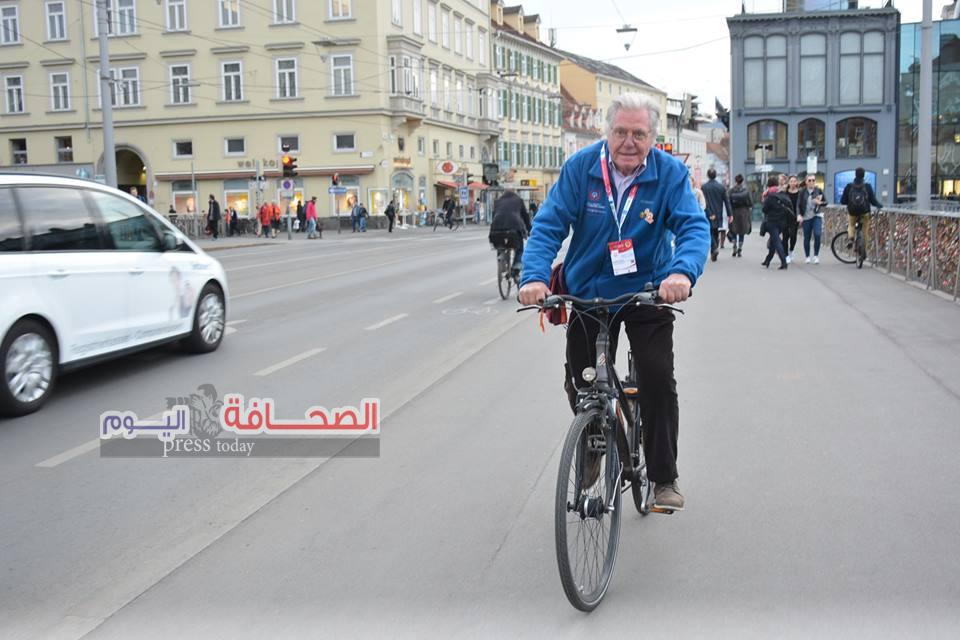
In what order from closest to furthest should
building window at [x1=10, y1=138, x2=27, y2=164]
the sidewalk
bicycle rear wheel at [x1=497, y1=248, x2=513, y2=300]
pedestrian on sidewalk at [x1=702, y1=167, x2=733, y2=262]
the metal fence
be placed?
the metal fence → bicycle rear wheel at [x1=497, y1=248, x2=513, y2=300] → pedestrian on sidewalk at [x1=702, y1=167, x2=733, y2=262] → the sidewalk → building window at [x1=10, y1=138, x2=27, y2=164]

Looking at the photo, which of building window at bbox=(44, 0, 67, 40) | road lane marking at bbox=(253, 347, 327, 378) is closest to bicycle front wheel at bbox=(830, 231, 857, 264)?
road lane marking at bbox=(253, 347, 327, 378)

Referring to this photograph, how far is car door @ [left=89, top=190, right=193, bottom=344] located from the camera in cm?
867

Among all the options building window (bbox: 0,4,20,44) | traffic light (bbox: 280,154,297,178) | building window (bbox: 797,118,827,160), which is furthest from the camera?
building window (bbox: 0,4,20,44)

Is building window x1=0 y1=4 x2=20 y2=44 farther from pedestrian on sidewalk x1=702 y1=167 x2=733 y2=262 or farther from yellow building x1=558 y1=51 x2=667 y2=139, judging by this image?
yellow building x1=558 y1=51 x2=667 y2=139

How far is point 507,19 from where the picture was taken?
82875 millimetres

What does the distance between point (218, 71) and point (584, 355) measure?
5476 cm

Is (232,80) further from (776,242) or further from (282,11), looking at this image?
(776,242)

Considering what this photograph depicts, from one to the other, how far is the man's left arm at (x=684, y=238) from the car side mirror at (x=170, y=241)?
6316 mm

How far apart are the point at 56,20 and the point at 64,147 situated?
682cm

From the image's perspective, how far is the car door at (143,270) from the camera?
341 inches

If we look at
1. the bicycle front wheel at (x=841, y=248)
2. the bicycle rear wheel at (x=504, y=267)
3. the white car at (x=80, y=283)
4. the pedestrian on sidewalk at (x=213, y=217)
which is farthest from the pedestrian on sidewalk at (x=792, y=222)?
the pedestrian on sidewalk at (x=213, y=217)

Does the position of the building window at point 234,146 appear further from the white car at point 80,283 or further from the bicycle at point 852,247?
the white car at point 80,283

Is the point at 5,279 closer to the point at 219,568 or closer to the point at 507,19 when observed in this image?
the point at 219,568

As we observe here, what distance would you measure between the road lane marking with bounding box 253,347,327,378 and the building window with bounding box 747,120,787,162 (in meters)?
48.7
